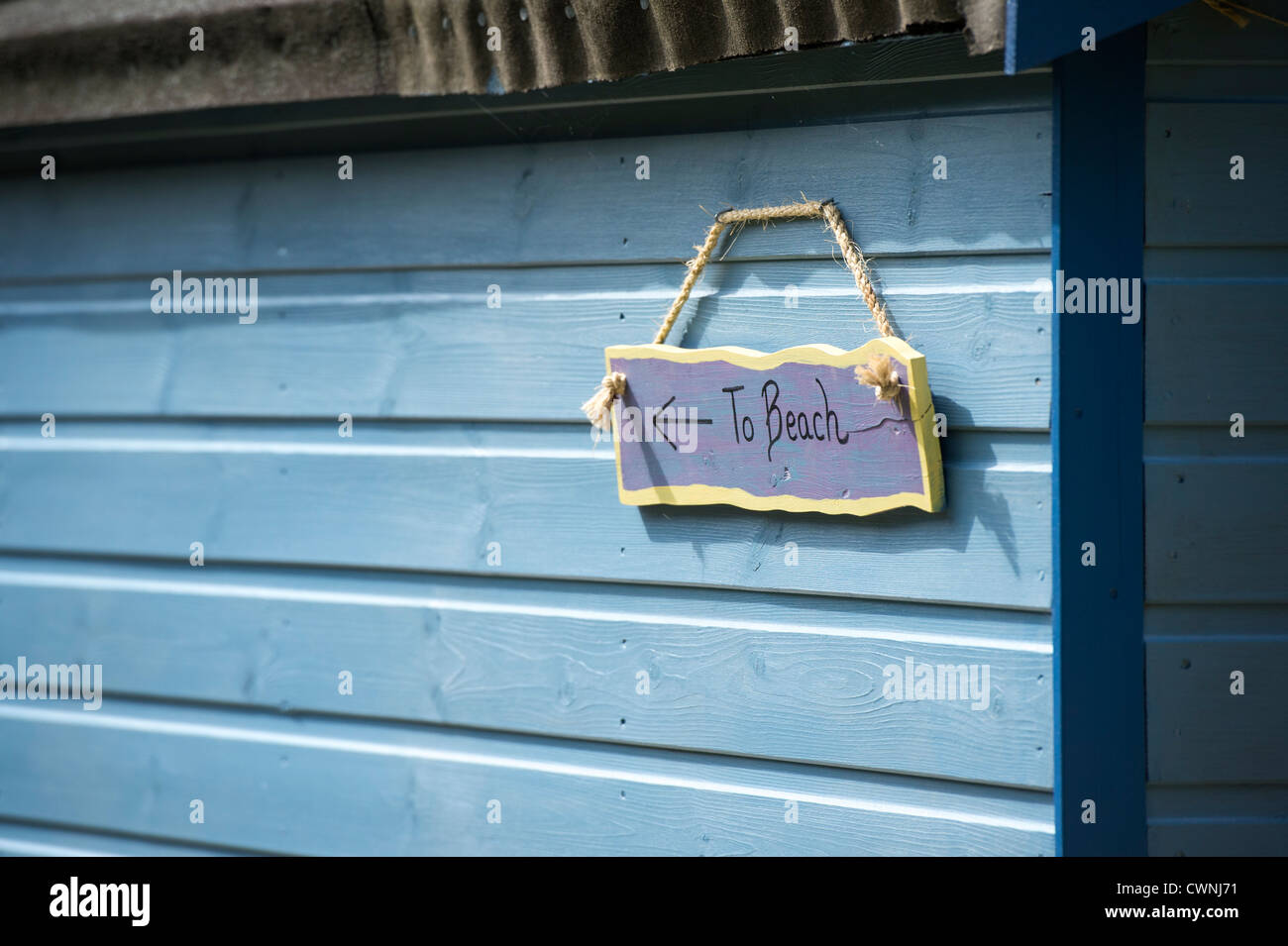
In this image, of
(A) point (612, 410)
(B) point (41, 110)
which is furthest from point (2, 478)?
(A) point (612, 410)

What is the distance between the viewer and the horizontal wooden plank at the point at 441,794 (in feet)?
5.42

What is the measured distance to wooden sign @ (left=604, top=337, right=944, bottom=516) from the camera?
1.51 metres

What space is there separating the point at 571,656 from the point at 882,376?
0.79 metres

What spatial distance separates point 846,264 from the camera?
163 cm

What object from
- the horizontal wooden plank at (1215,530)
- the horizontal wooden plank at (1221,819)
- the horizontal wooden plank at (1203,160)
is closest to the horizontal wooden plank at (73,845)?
the horizontal wooden plank at (1221,819)

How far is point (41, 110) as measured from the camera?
2074 mm

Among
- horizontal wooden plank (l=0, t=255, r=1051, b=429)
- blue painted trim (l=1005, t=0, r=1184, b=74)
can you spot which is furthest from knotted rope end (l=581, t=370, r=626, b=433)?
blue painted trim (l=1005, t=0, r=1184, b=74)

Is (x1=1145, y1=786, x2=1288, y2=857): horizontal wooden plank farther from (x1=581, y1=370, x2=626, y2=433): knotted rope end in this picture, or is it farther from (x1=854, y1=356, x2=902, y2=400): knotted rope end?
(x1=581, y1=370, x2=626, y2=433): knotted rope end

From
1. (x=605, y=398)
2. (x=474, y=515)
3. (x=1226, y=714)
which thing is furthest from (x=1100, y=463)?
(x=474, y=515)

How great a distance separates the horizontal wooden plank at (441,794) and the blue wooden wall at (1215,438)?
267 millimetres

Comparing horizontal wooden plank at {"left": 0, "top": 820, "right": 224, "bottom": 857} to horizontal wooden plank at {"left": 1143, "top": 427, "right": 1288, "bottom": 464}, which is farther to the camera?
horizontal wooden plank at {"left": 0, "top": 820, "right": 224, "bottom": 857}

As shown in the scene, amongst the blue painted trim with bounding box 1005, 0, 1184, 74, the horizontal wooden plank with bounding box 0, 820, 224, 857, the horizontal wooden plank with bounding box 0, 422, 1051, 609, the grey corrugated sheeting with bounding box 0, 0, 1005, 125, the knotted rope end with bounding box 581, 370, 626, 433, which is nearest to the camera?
the blue painted trim with bounding box 1005, 0, 1184, 74

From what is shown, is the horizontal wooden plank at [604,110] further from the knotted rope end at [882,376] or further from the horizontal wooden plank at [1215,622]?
the horizontal wooden plank at [1215,622]

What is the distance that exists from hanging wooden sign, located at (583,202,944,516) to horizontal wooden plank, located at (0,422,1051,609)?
70 mm
